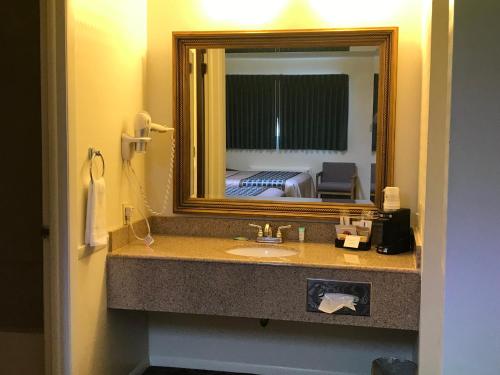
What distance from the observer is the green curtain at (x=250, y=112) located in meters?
2.74

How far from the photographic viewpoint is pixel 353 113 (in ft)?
8.69

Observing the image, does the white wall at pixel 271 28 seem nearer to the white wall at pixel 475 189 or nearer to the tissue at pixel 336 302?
the tissue at pixel 336 302

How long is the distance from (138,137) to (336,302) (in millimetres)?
1152

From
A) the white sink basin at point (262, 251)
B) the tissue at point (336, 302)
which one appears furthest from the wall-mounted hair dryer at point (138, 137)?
the tissue at point (336, 302)

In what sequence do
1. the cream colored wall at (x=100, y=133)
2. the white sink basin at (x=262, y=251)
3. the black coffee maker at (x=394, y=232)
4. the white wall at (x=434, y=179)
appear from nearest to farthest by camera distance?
the white wall at (x=434, y=179) < the cream colored wall at (x=100, y=133) < the black coffee maker at (x=394, y=232) < the white sink basin at (x=262, y=251)

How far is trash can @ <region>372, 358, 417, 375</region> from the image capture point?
2467mm

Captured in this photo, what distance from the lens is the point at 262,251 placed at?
262 cm

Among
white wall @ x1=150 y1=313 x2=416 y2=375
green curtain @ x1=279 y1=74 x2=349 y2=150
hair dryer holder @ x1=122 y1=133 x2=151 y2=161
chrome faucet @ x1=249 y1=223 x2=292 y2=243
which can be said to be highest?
green curtain @ x1=279 y1=74 x2=349 y2=150

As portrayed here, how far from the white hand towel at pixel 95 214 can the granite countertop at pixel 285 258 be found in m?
0.22

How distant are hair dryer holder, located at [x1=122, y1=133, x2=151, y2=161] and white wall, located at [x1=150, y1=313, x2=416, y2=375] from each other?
0.90 metres

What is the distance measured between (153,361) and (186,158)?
1081mm

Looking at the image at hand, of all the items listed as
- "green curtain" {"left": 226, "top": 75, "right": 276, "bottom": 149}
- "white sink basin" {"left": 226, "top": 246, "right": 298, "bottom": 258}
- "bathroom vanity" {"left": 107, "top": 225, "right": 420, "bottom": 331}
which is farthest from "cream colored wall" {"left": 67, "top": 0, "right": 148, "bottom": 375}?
"white sink basin" {"left": 226, "top": 246, "right": 298, "bottom": 258}

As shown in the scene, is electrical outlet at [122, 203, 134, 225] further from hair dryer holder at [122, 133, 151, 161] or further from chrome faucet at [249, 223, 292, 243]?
chrome faucet at [249, 223, 292, 243]

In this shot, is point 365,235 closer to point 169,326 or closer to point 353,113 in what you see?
point 353,113
